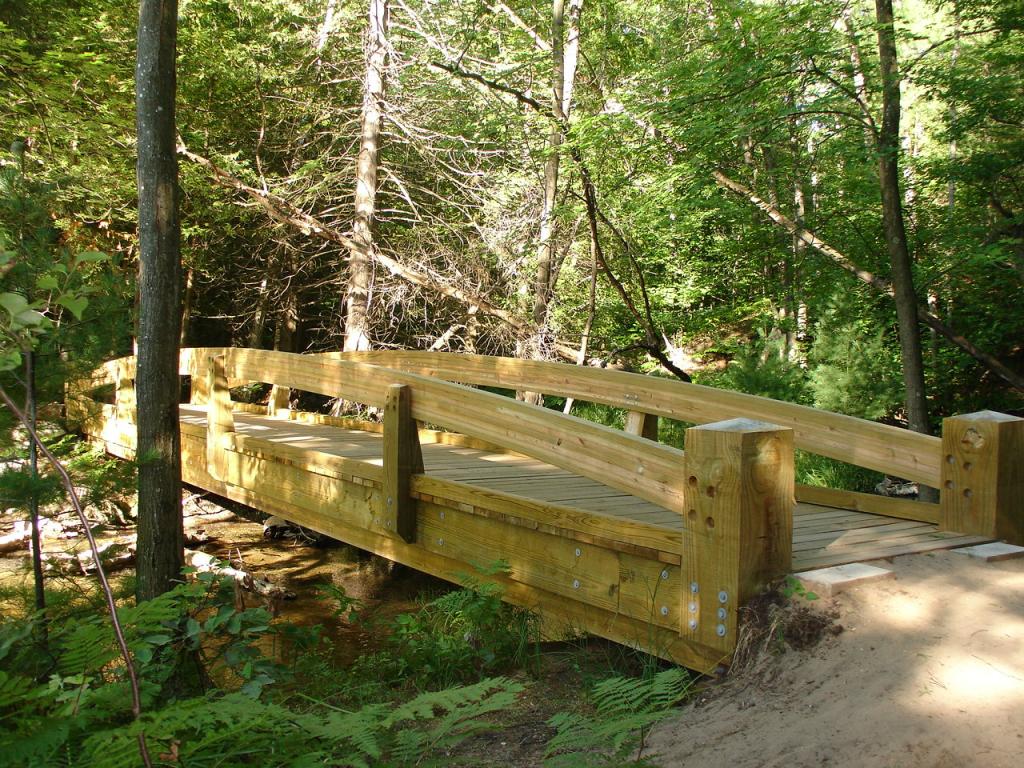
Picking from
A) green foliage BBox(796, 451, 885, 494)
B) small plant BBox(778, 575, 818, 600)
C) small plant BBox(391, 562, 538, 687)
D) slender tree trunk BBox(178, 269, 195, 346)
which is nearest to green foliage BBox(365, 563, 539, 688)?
small plant BBox(391, 562, 538, 687)

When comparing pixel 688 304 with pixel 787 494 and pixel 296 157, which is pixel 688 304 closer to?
pixel 296 157

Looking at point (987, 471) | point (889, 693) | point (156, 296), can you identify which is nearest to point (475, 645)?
point (889, 693)

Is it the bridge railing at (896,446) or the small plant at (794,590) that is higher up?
the bridge railing at (896,446)

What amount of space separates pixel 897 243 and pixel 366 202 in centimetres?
749

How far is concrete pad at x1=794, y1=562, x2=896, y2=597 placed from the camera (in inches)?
121

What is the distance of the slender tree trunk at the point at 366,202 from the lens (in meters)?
11.5

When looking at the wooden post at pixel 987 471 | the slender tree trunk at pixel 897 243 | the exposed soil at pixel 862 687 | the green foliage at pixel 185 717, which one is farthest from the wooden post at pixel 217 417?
the slender tree trunk at pixel 897 243

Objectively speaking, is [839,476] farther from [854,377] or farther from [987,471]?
[987,471]

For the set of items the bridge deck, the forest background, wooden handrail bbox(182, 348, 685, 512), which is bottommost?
the bridge deck

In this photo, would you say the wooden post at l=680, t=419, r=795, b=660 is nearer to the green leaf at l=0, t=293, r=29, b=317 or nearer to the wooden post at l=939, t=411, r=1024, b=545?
the wooden post at l=939, t=411, r=1024, b=545

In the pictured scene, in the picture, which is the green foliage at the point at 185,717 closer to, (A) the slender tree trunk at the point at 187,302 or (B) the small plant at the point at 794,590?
(B) the small plant at the point at 794,590

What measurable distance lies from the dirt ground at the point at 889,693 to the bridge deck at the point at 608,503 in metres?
0.38

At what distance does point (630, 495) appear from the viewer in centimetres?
488

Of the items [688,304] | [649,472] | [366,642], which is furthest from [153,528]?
[688,304]
